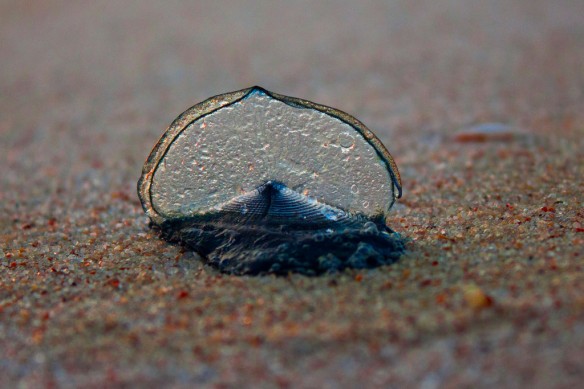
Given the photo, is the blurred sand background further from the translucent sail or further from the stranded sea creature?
the translucent sail

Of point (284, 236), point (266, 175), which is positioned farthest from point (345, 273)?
point (266, 175)

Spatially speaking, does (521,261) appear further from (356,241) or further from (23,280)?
(23,280)

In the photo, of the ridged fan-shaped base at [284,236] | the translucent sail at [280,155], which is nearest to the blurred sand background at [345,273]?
the ridged fan-shaped base at [284,236]

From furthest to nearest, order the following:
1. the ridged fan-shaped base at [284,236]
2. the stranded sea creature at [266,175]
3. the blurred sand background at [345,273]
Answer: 1. the stranded sea creature at [266,175]
2. the ridged fan-shaped base at [284,236]
3. the blurred sand background at [345,273]

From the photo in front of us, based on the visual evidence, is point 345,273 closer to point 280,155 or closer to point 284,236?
point 284,236

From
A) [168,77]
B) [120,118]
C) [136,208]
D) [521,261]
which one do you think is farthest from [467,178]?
[168,77]

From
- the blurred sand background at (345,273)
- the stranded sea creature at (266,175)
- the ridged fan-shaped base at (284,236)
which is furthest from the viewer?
the stranded sea creature at (266,175)

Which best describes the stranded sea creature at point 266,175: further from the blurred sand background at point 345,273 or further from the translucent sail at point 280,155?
the blurred sand background at point 345,273
